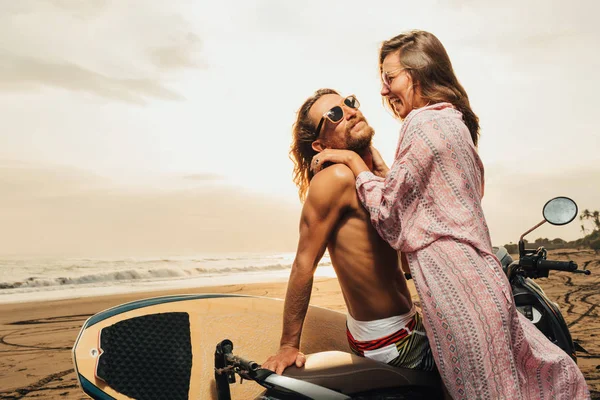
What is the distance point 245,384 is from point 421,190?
161 cm

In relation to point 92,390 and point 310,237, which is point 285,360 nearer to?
point 310,237

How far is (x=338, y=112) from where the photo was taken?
2539 millimetres

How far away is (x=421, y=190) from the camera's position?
75.1 inches

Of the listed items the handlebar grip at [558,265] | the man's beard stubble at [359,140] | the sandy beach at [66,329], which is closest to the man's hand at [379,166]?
the man's beard stubble at [359,140]

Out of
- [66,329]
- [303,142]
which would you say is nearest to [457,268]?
[303,142]

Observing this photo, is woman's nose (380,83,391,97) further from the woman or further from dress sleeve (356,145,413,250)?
dress sleeve (356,145,413,250)

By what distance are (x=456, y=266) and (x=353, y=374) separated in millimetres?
612

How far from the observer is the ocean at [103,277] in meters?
14.0

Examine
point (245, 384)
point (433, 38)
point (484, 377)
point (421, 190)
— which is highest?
point (433, 38)

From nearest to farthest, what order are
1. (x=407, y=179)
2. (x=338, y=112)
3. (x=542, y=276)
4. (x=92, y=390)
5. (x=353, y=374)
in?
1. (x=407, y=179)
2. (x=353, y=374)
3. (x=92, y=390)
4. (x=338, y=112)
5. (x=542, y=276)

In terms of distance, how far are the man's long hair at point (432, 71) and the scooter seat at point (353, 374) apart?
1.12m

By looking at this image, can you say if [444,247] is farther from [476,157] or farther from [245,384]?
[245,384]

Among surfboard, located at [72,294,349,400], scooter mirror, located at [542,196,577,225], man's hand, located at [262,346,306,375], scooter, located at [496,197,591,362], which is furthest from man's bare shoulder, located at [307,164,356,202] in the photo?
scooter mirror, located at [542,196,577,225]

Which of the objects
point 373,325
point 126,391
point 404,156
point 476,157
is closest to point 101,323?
point 126,391
